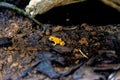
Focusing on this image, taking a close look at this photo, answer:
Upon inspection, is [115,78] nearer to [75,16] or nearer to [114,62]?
[114,62]

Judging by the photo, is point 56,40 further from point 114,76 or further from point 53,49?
point 114,76

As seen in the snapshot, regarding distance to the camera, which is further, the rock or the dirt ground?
the dirt ground

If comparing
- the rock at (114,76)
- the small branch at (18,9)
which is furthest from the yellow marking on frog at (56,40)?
the rock at (114,76)

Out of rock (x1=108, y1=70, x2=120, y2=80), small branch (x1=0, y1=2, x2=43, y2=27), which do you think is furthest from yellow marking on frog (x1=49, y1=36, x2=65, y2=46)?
rock (x1=108, y1=70, x2=120, y2=80)

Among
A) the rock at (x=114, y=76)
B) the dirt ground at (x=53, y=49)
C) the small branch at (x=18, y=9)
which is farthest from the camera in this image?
the small branch at (x=18, y=9)

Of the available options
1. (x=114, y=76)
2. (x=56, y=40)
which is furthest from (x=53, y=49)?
(x=114, y=76)

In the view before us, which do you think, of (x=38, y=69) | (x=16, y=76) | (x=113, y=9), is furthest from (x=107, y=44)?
(x=16, y=76)

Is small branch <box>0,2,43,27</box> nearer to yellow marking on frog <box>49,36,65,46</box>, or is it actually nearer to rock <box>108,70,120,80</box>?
yellow marking on frog <box>49,36,65,46</box>

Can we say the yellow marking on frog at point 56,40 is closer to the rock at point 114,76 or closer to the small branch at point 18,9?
the small branch at point 18,9
